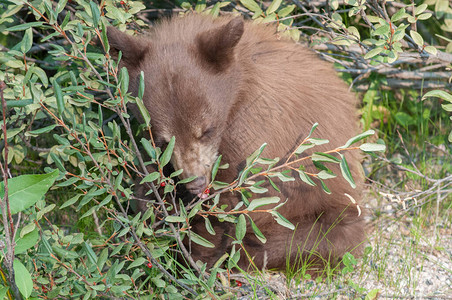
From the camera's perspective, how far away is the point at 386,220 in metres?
4.11

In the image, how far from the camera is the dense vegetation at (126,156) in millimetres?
2812

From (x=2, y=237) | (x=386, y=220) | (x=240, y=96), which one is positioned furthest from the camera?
(x=386, y=220)

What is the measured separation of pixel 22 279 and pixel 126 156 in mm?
773

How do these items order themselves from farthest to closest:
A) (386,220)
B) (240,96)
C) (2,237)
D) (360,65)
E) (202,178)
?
(360,65) → (386,220) → (240,96) → (202,178) → (2,237)

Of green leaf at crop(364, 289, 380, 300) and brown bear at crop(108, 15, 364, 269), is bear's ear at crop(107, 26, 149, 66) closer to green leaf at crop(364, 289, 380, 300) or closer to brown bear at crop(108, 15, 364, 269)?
brown bear at crop(108, 15, 364, 269)

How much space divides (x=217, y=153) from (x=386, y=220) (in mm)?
1508

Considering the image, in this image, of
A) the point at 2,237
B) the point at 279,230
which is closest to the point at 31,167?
the point at 2,237

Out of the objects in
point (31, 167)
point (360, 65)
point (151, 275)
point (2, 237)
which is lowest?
point (31, 167)

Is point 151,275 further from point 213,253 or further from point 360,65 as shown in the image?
point 360,65

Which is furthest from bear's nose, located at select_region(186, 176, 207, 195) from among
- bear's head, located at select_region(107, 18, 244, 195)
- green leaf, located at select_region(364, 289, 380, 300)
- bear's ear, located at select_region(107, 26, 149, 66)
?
green leaf, located at select_region(364, 289, 380, 300)

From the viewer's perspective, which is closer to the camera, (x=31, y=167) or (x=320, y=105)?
(x=320, y=105)

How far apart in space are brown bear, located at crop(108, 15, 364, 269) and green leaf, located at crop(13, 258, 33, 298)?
3.19 ft

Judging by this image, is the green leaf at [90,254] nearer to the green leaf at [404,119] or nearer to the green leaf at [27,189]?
the green leaf at [27,189]

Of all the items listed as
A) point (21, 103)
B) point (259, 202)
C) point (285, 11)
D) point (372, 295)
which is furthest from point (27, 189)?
point (285, 11)
